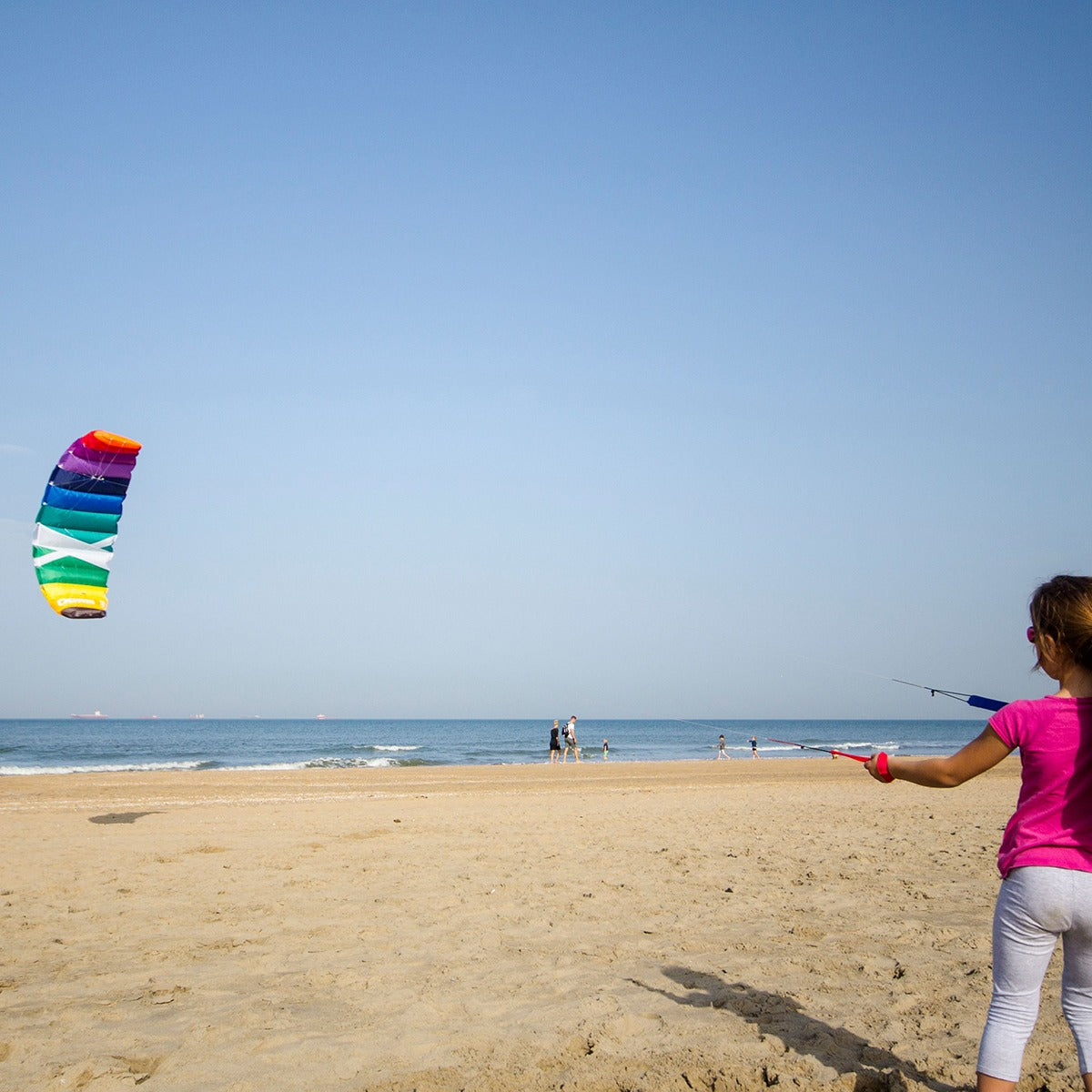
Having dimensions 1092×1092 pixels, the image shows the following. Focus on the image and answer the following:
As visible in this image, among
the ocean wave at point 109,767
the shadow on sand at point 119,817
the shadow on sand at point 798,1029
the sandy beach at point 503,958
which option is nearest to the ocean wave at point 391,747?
the ocean wave at point 109,767

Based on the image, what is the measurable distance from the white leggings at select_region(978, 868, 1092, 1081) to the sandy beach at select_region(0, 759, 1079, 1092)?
808mm

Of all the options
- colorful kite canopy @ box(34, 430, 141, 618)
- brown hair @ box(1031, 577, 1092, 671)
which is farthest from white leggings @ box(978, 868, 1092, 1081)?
colorful kite canopy @ box(34, 430, 141, 618)

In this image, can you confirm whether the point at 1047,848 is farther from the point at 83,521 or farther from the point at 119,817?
the point at 119,817

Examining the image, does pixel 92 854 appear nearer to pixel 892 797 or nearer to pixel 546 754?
pixel 892 797

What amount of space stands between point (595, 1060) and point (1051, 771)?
79.5 inches

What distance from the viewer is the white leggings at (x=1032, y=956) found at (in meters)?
2.46

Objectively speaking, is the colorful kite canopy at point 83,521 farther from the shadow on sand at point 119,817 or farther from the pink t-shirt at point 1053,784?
the pink t-shirt at point 1053,784

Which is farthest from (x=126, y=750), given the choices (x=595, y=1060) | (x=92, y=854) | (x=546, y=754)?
(x=595, y=1060)

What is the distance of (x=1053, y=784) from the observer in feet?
8.41

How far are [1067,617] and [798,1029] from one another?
7.04 ft

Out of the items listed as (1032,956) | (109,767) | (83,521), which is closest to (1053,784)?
(1032,956)

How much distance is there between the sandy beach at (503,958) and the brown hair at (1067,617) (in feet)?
5.62

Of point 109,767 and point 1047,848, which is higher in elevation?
point 1047,848

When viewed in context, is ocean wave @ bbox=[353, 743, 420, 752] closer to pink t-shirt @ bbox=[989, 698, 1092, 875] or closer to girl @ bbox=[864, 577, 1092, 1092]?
girl @ bbox=[864, 577, 1092, 1092]
